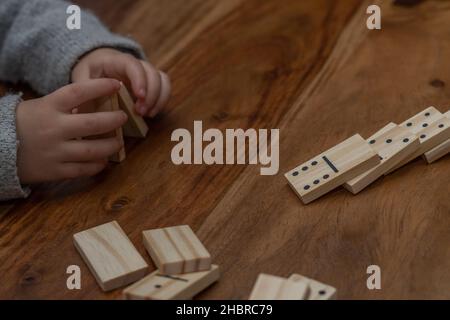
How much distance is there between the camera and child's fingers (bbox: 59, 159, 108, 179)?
0.85m

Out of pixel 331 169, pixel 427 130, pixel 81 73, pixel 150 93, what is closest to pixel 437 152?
pixel 427 130

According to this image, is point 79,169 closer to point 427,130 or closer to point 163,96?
point 163,96

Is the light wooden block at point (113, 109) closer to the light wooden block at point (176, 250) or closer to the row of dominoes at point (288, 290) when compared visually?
the light wooden block at point (176, 250)

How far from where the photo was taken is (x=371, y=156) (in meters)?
0.80

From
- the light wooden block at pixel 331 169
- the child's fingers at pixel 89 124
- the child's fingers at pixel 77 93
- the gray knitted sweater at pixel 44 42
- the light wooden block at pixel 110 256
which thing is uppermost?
the gray knitted sweater at pixel 44 42

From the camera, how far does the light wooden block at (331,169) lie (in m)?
0.79

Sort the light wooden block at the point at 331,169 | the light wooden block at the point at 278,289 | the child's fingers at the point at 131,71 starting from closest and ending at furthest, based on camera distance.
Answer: the light wooden block at the point at 278,289 < the light wooden block at the point at 331,169 < the child's fingers at the point at 131,71

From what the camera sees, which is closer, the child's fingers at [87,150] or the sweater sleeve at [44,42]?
the child's fingers at [87,150]

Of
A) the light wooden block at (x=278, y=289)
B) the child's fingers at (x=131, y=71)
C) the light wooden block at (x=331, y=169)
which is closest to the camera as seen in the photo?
the light wooden block at (x=278, y=289)

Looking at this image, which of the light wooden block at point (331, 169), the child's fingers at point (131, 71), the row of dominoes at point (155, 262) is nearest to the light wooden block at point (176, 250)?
the row of dominoes at point (155, 262)

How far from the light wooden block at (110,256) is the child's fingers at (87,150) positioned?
0.12 meters

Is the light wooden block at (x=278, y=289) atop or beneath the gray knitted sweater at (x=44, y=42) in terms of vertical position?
beneath

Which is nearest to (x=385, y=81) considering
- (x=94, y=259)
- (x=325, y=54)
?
(x=325, y=54)
